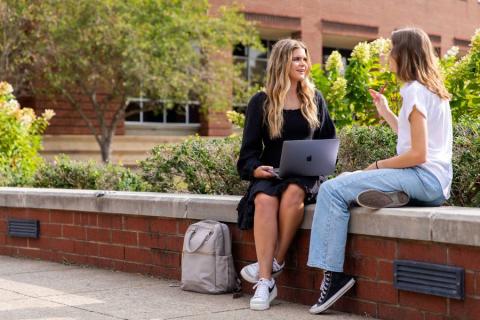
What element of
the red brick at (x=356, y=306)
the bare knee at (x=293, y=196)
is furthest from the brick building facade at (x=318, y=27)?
the red brick at (x=356, y=306)

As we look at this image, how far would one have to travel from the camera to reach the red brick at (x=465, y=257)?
530 cm

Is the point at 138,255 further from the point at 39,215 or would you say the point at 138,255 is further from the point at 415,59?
the point at 415,59

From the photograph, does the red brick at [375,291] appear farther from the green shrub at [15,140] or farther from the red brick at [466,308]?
the green shrub at [15,140]

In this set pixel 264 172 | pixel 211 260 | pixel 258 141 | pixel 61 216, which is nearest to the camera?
pixel 264 172

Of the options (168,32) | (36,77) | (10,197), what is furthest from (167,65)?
(10,197)

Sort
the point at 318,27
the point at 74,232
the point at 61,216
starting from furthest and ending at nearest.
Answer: the point at 318,27
the point at 61,216
the point at 74,232

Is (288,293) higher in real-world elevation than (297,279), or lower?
lower

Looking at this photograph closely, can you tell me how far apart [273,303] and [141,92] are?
15.7 metres

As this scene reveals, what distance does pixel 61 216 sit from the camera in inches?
346

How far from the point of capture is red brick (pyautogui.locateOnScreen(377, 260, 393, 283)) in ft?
19.2

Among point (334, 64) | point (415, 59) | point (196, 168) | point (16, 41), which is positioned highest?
point (16, 41)

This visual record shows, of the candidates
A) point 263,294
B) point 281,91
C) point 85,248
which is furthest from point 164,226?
point 281,91

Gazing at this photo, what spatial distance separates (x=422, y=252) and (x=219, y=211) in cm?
200

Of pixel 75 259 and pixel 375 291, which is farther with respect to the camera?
pixel 75 259
